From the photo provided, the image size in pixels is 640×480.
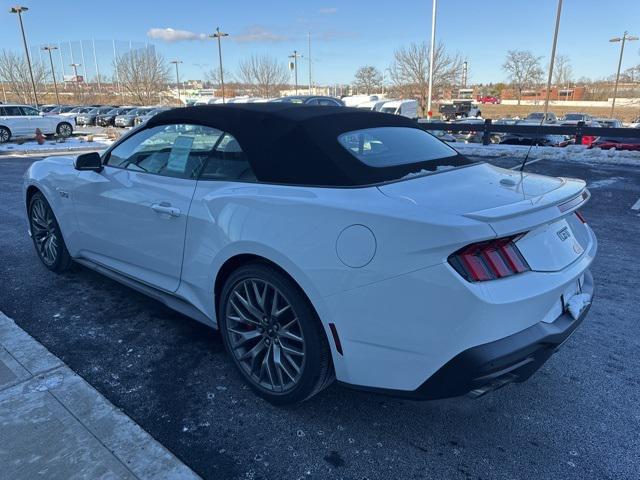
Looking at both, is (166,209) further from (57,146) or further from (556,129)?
(57,146)

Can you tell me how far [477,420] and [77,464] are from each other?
1950 mm

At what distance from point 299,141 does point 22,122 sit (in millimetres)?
23420

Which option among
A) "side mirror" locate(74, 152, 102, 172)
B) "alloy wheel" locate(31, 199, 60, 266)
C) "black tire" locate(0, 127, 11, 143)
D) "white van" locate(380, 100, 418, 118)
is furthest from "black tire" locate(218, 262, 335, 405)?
"white van" locate(380, 100, 418, 118)

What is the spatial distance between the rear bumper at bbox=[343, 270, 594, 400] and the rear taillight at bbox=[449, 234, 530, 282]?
27 cm

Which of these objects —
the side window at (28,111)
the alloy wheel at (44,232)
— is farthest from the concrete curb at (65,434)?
the side window at (28,111)

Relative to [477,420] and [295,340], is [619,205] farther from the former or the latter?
[295,340]

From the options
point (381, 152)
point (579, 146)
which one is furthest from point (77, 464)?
point (579, 146)

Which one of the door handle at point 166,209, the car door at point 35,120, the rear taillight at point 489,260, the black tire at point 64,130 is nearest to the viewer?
the rear taillight at point 489,260

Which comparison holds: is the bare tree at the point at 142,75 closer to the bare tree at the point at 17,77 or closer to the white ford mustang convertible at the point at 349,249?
the bare tree at the point at 17,77

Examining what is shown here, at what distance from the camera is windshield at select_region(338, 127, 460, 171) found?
2748mm

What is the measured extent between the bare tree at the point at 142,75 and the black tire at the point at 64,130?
4671 cm

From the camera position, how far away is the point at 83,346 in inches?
131

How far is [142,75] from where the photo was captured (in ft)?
226

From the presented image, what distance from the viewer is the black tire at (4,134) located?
20984mm
